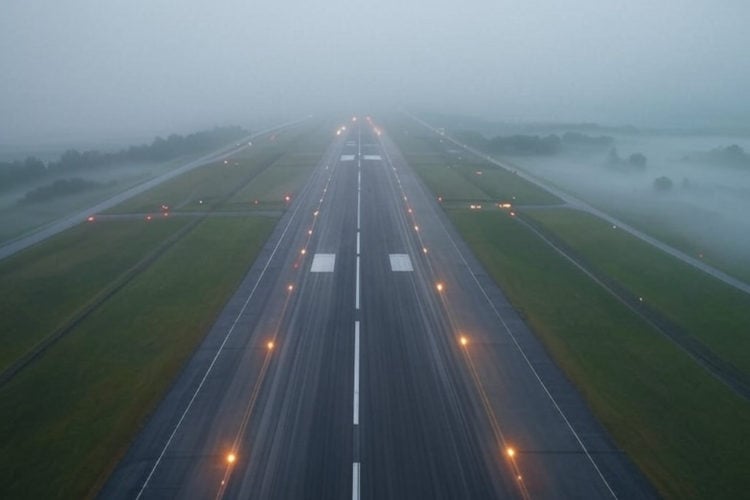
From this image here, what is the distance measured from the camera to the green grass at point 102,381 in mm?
24953

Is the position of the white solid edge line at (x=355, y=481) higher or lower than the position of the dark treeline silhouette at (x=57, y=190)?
lower

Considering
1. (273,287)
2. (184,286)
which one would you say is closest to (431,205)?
(273,287)

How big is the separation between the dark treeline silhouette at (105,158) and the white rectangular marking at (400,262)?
85.2 meters

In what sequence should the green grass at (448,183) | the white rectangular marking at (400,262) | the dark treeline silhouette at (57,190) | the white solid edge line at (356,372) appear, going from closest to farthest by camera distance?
the white solid edge line at (356,372) → the white rectangular marking at (400,262) → the green grass at (448,183) → the dark treeline silhouette at (57,190)

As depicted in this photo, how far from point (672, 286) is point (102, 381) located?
5155 centimetres

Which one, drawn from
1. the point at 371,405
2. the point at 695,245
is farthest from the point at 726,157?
the point at 371,405

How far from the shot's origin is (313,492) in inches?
901

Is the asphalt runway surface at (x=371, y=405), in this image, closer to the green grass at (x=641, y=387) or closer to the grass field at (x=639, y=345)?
the green grass at (x=641, y=387)

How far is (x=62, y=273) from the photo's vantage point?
50.7 m

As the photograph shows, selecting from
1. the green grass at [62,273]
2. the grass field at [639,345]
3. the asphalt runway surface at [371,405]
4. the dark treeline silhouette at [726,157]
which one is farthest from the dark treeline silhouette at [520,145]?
the green grass at [62,273]

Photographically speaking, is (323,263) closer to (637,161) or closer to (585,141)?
(637,161)

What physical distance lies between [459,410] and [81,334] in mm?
31038

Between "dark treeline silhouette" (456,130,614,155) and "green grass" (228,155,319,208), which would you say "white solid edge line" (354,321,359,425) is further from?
"dark treeline silhouette" (456,130,614,155)

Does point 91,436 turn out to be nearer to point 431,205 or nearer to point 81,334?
point 81,334
